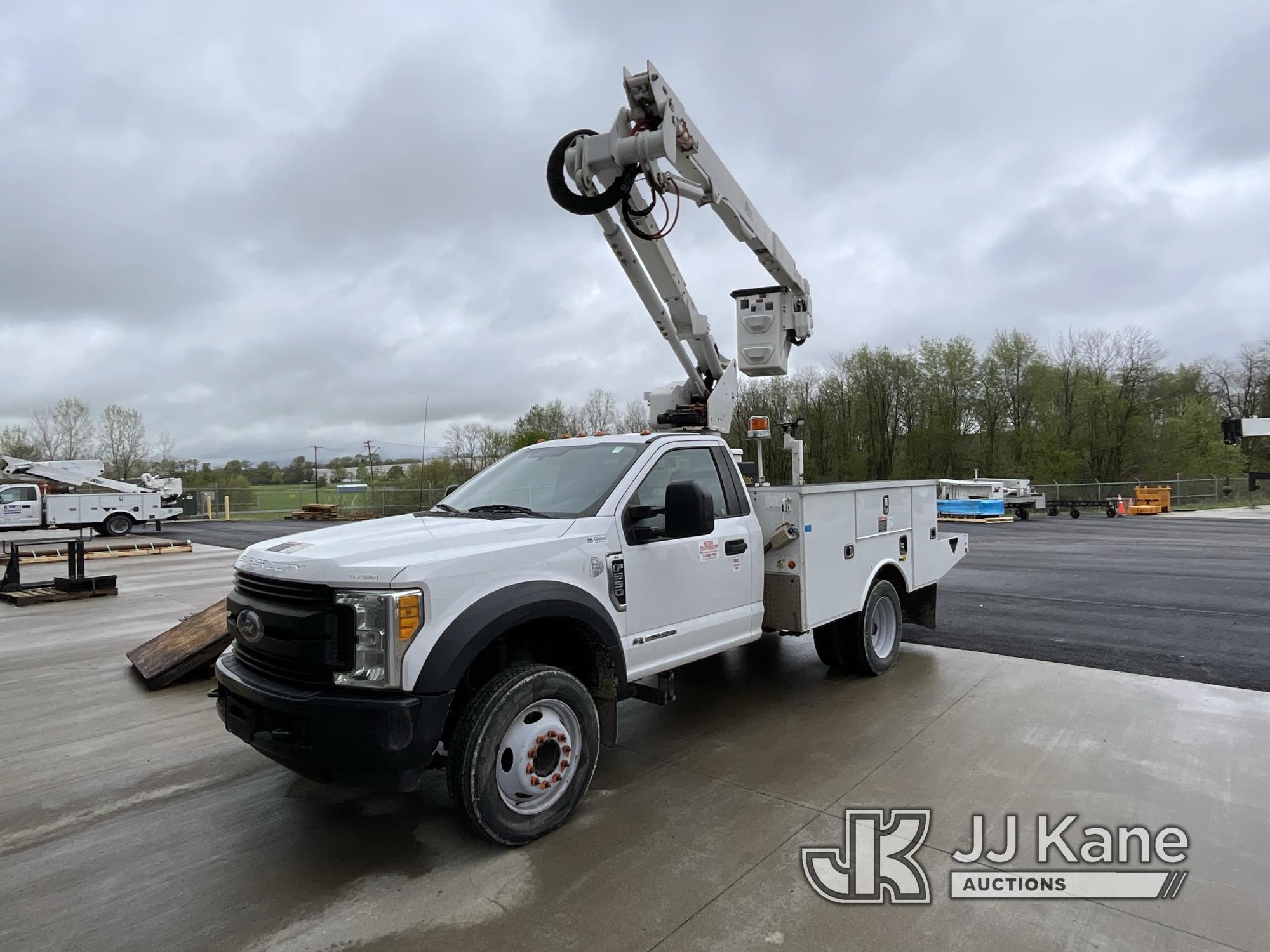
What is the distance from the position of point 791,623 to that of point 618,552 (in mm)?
1737

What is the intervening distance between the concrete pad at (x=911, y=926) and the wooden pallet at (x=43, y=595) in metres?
12.1

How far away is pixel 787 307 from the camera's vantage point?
7684mm

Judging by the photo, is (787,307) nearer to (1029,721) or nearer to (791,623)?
(791,623)

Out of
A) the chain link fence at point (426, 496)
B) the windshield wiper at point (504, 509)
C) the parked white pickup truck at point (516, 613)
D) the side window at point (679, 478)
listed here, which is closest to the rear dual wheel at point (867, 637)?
the parked white pickup truck at point (516, 613)

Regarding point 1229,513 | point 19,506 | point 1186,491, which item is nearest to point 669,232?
point 19,506

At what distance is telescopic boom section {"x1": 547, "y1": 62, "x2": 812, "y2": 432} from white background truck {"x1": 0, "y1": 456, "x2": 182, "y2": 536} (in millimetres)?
27317

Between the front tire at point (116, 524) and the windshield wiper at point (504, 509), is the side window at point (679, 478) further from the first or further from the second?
the front tire at point (116, 524)

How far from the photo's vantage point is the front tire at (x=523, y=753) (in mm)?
3234

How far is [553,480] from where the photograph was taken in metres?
4.61

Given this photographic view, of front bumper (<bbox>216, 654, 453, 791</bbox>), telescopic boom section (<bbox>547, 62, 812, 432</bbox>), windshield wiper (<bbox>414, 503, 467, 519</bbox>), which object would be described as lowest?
front bumper (<bbox>216, 654, 453, 791</bbox>)

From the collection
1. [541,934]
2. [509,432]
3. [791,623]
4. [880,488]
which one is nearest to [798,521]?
[791,623]

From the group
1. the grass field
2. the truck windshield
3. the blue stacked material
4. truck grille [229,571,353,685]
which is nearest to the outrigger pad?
the truck windshield

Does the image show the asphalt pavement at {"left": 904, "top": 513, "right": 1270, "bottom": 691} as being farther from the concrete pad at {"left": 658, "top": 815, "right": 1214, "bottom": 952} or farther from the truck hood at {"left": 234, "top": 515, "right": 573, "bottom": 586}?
the truck hood at {"left": 234, "top": 515, "right": 573, "bottom": 586}

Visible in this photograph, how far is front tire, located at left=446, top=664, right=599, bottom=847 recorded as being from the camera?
3234 mm
